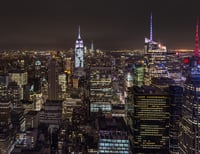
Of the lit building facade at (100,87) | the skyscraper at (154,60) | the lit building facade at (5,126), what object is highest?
the skyscraper at (154,60)

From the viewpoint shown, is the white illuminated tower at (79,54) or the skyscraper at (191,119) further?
the white illuminated tower at (79,54)

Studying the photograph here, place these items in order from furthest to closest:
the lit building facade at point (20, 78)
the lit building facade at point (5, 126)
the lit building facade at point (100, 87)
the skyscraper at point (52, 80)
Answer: the skyscraper at point (52, 80) < the lit building facade at point (20, 78) < the lit building facade at point (100, 87) < the lit building facade at point (5, 126)

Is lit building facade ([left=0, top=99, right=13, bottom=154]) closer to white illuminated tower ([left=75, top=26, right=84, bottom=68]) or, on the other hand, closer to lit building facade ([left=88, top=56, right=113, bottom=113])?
lit building facade ([left=88, top=56, right=113, bottom=113])

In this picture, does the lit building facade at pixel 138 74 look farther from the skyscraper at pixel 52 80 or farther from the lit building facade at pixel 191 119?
the lit building facade at pixel 191 119

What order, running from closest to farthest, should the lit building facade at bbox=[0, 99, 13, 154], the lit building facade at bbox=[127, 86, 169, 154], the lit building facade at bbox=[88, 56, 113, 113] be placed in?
1. the lit building facade at bbox=[0, 99, 13, 154]
2. the lit building facade at bbox=[127, 86, 169, 154]
3. the lit building facade at bbox=[88, 56, 113, 113]

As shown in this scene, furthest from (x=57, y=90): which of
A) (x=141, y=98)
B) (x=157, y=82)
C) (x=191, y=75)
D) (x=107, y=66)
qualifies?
(x=191, y=75)

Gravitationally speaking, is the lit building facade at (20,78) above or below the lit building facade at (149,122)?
above

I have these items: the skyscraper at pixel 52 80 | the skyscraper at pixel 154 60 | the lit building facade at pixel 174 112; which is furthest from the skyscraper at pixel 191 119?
the skyscraper at pixel 52 80

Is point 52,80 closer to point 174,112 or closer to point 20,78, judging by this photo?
point 20,78

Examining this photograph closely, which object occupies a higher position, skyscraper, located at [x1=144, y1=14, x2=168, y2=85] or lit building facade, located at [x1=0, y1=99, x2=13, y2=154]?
skyscraper, located at [x1=144, y1=14, x2=168, y2=85]

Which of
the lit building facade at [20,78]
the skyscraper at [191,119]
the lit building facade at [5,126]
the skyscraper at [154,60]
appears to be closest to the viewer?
the skyscraper at [191,119]

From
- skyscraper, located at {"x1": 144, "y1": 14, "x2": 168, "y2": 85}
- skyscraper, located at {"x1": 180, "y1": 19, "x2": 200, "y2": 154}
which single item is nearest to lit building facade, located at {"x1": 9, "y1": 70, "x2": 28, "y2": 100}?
skyscraper, located at {"x1": 144, "y1": 14, "x2": 168, "y2": 85}

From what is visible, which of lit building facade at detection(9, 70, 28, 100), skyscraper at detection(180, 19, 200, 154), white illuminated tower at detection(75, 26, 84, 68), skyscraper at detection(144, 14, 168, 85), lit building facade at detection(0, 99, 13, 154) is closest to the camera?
skyscraper at detection(180, 19, 200, 154)
